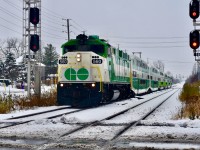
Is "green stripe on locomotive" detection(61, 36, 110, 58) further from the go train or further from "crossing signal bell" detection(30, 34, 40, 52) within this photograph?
"crossing signal bell" detection(30, 34, 40, 52)

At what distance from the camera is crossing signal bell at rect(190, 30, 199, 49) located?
13.0 metres

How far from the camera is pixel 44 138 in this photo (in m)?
7.77

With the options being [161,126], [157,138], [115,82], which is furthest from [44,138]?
[115,82]

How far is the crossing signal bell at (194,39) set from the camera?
42.7ft

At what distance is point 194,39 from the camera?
13.1m

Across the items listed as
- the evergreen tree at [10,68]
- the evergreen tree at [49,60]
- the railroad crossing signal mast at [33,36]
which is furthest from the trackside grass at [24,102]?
the evergreen tree at [49,60]

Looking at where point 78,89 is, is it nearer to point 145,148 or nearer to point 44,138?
point 44,138

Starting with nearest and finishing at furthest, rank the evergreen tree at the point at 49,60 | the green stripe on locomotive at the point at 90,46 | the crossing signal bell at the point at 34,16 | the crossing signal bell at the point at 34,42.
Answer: the green stripe on locomotive at the point at 90,46 → the crossing signal bell at the point at 34,42 → the crossing signal bell at the point at 34,16 → the evergreen tree at the point at 49,60

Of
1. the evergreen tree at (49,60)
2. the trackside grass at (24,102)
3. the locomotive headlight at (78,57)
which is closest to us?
the trackside grass at (24,102)

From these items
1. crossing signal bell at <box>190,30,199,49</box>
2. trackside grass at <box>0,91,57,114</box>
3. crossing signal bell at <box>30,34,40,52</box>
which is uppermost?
crossing signal bell at <box>30,34,40,52</box>

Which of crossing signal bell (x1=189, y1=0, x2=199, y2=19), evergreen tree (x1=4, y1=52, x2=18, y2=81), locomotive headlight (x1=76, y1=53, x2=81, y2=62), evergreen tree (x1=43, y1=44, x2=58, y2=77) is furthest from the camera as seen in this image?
evergreen tree (x1=43, y1=44, x2=58, y2=77)

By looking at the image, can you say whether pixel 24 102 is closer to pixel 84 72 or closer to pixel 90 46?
pixel 84 72

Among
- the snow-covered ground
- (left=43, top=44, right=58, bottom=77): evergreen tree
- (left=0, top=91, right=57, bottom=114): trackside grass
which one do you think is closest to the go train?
(left=0, top=91, right=57, bottom=114): trackside grass

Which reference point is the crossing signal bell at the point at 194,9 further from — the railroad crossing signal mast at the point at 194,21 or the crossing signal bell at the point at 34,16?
the crossing signal bell at the point at 34,16
